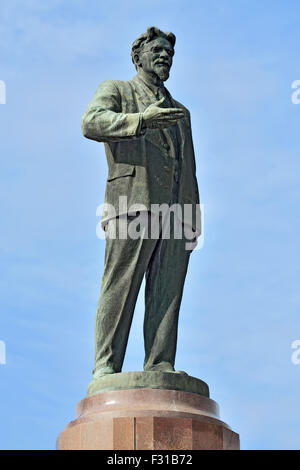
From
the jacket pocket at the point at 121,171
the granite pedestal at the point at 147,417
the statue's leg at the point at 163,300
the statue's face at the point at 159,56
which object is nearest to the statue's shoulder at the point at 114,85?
the statue's face at the point at 159,56

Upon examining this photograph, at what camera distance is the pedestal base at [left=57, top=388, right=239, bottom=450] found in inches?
477

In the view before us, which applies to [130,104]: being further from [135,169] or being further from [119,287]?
[119,287]

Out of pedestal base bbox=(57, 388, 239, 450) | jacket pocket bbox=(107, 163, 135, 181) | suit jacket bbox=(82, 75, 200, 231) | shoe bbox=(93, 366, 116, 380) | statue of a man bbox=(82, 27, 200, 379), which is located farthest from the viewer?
jacket pocket bbox=(107, 163, 135, 181)

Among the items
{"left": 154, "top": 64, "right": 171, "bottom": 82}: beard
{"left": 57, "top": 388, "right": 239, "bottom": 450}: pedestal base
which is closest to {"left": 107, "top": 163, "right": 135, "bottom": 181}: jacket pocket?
{"left": 154, "top": 64, "right": 171, "bottom": 82}: beard

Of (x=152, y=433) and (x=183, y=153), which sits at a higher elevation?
(x=183, y=153)

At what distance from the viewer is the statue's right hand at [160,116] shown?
13.4 metres

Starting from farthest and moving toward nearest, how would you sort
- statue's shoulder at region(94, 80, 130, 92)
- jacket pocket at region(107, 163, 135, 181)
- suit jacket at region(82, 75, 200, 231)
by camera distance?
statue's shoulder at region(94, 80, 130, 92) → jacket pocket at region(107, 163, 135, 181) → suit jacket at region(82, 75, 200, 231)

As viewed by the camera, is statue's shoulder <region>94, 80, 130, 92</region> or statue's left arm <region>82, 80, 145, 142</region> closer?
statue's left arm <region>82, 80, 145, 142</region>

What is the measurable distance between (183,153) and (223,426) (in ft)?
13.2

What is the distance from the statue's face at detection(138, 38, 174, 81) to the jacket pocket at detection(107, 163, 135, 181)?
1508mm

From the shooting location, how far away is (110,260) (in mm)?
13719

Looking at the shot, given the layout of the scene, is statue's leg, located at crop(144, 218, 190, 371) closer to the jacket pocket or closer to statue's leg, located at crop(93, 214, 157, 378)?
statue's leg, located at crop(93, 214, 157, 378)
